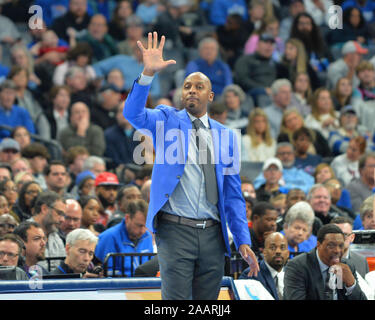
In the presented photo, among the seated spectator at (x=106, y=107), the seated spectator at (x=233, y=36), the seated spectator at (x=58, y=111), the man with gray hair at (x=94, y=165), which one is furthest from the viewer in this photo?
the seated spectator at (x=233, y=36)

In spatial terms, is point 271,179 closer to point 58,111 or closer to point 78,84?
point 58,111

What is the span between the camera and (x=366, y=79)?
43.7 feet

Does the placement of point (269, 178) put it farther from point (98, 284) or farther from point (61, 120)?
point (98, 284)

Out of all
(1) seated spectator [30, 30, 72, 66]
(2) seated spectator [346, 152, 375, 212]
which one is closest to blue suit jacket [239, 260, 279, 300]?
(2) seated spectator [346, 152, 375, 212]

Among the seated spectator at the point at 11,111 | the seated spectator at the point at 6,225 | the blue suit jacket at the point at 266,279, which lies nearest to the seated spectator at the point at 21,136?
the seated spectator at the point at 11,111

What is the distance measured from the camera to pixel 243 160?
11.4 meters

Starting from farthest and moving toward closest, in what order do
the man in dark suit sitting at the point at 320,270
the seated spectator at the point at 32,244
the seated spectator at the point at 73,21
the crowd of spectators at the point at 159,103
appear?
the seated spectator at the point at 73,21, the crowd of spectators at the point at 159,103, the seated spectator at the point at 32,244, the man in dark suit sitting at the point at 320,270

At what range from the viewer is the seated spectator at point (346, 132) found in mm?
11977

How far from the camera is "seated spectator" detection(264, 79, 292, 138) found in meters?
12.3

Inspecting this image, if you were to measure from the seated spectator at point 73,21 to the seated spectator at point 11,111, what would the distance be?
223cm

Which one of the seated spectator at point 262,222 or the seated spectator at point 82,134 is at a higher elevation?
the seated spectator at point 82,134

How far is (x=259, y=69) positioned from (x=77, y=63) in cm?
272

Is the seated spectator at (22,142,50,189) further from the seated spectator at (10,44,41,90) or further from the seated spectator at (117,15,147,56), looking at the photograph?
the seated spectator at (117,15,147,56)

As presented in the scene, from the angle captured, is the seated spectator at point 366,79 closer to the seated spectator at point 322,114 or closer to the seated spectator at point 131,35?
the seated spectator at point 322,114
